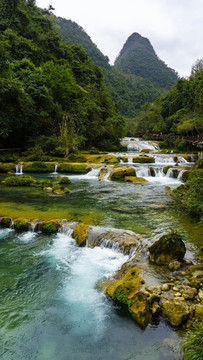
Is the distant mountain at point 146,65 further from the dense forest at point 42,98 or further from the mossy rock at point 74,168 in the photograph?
the mossy rock at point 74,168

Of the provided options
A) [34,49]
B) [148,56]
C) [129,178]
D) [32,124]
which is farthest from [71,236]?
[148,56]

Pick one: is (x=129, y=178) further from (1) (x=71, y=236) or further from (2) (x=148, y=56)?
(2) (x=148, y=56)

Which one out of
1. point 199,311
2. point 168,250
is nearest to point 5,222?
point 168,250

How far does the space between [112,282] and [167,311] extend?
4.57ft

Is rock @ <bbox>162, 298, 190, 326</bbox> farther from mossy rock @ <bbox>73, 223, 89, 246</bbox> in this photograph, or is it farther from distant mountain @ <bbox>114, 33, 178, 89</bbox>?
distant mountain @ <bbox>114, 33, 178, 89</bbox>

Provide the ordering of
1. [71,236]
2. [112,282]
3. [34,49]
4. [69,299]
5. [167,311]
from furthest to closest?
[34,49] < [71,236] < [112,282] < [69,299] < [167,311]

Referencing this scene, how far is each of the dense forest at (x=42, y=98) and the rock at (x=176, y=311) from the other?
1605 centimetres

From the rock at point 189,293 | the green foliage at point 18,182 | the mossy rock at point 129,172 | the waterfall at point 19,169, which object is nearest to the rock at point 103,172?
the mossy rock at point 129,172

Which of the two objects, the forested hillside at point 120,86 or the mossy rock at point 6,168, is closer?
the mossy rock at point 6,168

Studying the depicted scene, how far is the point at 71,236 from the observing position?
269 inches

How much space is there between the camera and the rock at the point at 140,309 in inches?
139

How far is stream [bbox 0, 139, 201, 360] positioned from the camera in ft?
10.5

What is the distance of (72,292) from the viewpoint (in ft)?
14.6

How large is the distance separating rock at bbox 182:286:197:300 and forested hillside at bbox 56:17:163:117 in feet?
246
